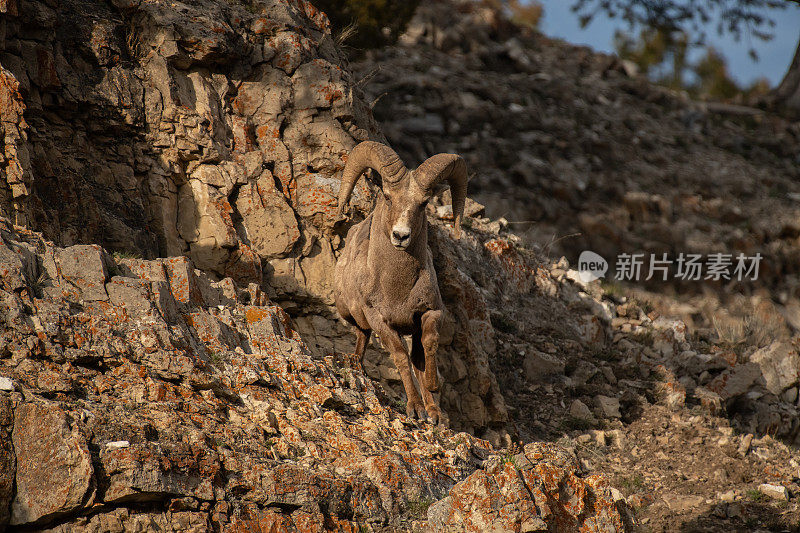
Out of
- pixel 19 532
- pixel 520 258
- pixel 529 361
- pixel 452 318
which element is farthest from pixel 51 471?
pixel 520 258

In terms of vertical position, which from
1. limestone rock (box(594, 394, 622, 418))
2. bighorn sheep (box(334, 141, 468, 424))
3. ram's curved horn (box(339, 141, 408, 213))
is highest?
ram's curved horn (box(339, 141, 408, 213))

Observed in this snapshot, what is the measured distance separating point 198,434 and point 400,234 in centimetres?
298

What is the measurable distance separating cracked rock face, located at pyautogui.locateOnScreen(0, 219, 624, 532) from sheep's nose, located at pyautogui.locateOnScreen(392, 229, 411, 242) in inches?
52.2

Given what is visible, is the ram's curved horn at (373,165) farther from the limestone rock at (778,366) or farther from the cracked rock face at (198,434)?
the limestone rock at (778,366)

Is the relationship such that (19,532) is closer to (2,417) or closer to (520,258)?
(2,417)

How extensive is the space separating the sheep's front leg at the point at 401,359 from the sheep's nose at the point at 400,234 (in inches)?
39.5

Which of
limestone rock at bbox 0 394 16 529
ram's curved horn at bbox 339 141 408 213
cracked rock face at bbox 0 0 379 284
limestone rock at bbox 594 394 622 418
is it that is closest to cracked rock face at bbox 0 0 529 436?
cracked rock face at bbox 0 0 379 284

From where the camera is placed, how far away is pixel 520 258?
1291cm

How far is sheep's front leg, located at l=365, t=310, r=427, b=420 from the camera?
7.81m

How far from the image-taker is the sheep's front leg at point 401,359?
781cm

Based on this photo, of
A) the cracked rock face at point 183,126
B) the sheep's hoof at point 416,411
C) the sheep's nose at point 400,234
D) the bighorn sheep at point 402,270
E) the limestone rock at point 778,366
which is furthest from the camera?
the limestone rock at point 778,366
